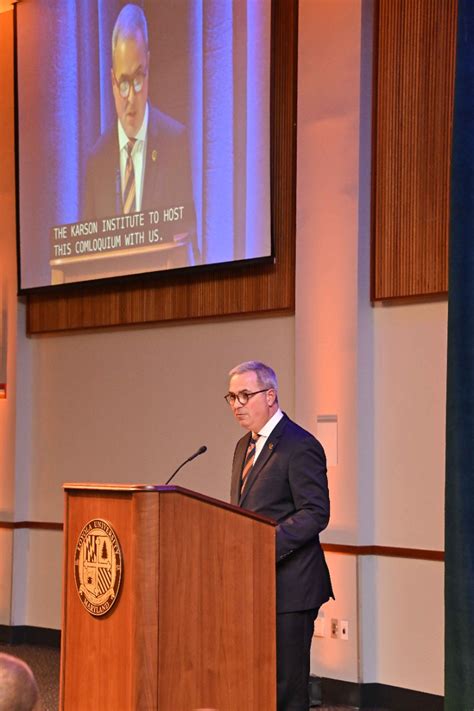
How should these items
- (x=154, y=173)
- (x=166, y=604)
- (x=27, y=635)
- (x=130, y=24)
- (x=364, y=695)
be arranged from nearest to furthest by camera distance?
(x=166, y=604) < (x=364, y=695) < (x=154, y=173) < (x=130, y=24) < (x=27, y=635)

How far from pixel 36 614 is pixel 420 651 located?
317cm

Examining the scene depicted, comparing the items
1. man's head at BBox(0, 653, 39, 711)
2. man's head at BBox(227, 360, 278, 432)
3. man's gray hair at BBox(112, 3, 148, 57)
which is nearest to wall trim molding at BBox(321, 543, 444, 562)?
man's head at BBox(227, 360, 278, 432)

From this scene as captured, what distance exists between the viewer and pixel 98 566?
3455mm

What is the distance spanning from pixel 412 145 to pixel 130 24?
8.02 feet

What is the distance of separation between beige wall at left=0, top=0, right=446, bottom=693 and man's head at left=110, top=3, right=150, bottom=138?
4.33ft

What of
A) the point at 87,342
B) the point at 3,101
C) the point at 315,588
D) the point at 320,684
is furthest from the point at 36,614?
the point at 315,588

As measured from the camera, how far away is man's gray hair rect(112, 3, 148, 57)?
709 cm

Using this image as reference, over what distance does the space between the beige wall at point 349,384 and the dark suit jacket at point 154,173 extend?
2.63 feet

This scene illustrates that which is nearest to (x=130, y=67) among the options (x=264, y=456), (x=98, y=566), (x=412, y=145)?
(x=412, y=145)

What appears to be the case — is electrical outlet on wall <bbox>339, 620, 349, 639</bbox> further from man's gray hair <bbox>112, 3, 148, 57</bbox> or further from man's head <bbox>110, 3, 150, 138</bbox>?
man's gray hair <bbox>112, 3, 148, 57</bbox>

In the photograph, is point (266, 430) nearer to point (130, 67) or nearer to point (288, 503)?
point (288, 503)

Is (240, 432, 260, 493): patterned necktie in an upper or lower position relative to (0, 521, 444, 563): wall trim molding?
upper

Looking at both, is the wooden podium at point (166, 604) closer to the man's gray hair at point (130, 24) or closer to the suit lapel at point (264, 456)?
the suit lapel at point (264, 456)

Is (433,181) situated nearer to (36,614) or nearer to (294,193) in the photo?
(294,193)
